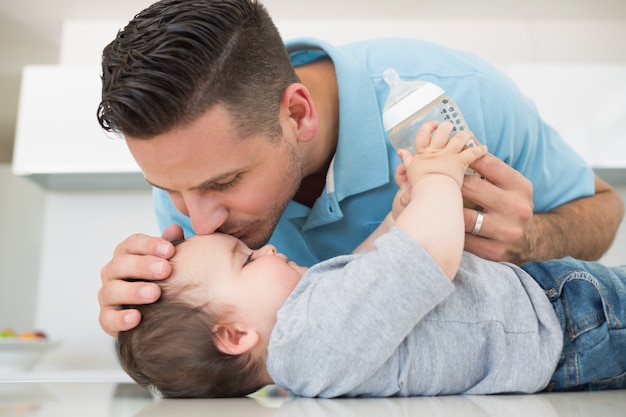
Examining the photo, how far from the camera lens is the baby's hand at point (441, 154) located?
978 millimetres

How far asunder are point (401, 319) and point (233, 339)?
0.90 feet

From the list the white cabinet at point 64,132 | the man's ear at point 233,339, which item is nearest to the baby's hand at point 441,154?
the man's ear at point 233,339

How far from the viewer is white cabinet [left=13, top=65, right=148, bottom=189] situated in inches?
99.8

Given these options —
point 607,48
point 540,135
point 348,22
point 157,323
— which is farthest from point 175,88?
point 607,48

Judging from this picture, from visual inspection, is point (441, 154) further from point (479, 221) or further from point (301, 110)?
point (301, 110)

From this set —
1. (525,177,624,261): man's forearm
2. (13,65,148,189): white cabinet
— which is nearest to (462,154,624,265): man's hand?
(525,177,624,261): man's forearm

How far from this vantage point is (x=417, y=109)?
3.40 feet

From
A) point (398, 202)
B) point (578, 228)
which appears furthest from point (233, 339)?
point (578, 228)

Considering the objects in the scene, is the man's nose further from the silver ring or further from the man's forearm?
the man's forearm

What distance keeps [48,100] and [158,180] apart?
1.73 m

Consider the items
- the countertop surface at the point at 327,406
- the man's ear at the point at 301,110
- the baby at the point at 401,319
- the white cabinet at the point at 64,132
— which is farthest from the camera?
the white cabinet at the point at 64,132

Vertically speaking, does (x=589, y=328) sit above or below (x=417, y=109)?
below

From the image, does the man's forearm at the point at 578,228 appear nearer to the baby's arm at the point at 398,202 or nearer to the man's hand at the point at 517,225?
the man's hand at the point at 517,225

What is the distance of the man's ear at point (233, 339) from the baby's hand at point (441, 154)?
343mm
